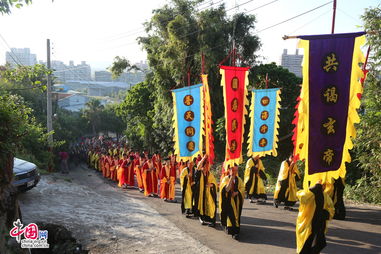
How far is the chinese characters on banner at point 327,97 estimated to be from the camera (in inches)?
209

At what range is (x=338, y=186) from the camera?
7.87 metres

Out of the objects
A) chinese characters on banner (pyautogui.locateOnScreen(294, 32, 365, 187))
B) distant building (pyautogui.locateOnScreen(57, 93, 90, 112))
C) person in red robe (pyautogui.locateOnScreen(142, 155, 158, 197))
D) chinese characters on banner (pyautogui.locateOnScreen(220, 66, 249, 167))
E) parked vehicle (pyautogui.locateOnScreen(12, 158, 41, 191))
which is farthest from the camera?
distant building (pyautogui.locateOnScreen(57, 93, 90, 112))

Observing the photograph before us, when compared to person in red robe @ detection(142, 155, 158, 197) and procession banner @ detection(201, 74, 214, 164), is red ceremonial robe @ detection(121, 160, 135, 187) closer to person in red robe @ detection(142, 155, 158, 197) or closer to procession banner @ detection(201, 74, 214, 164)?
person in red robe @ detection(142, 155, 158, 197)

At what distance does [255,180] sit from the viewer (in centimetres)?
1023

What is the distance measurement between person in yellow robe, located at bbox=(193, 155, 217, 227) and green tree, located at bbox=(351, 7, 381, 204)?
493 centimetres

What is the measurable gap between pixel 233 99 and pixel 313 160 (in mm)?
3004

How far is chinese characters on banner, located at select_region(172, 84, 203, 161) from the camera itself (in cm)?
872

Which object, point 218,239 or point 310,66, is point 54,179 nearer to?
point 218,239

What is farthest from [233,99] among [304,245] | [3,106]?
[3,106]

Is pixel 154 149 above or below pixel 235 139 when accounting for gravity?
below

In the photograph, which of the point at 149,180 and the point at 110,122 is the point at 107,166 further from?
the point at 110,122

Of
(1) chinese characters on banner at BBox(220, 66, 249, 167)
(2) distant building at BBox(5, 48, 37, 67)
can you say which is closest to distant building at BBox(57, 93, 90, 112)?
(2) distant building at BBox(5, 48, 37, 67)

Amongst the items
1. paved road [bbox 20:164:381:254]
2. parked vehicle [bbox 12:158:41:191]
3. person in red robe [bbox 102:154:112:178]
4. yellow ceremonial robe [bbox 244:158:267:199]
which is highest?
parked vehicle [bbox 12:158:41:191]

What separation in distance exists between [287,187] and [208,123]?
3004 mm
